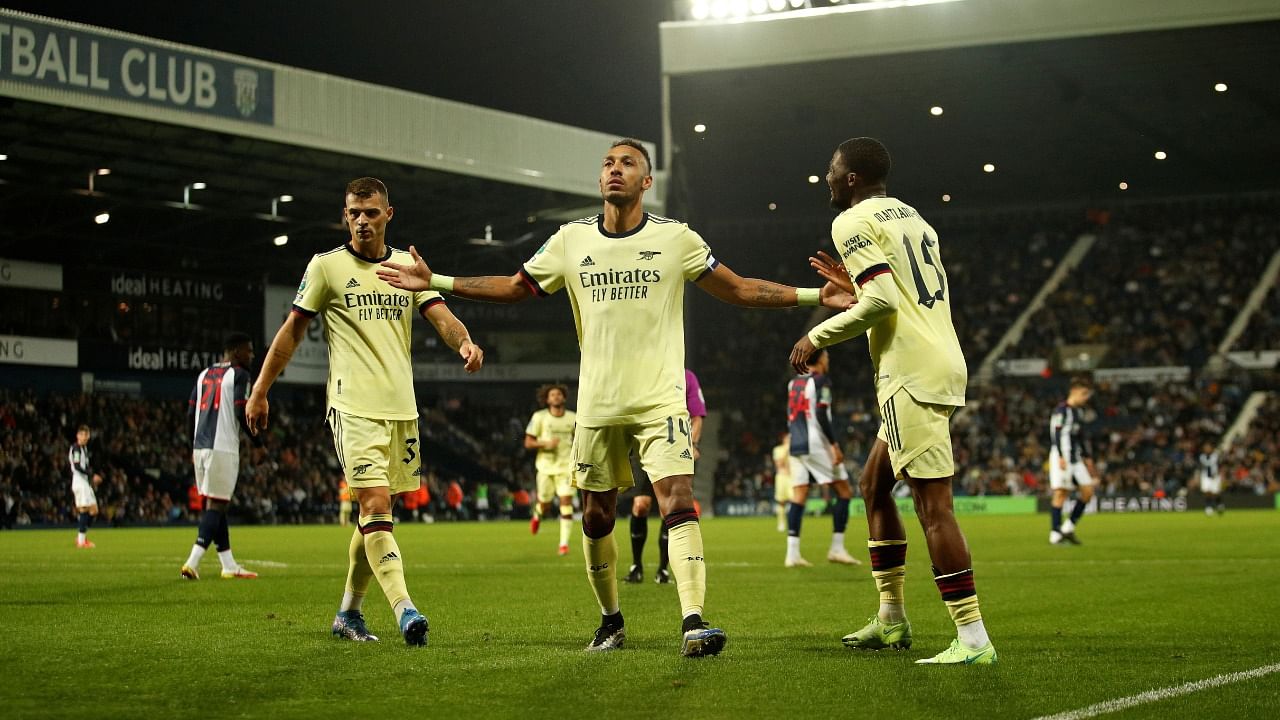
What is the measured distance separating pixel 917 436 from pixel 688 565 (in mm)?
1227

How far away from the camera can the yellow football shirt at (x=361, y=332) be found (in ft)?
24.0

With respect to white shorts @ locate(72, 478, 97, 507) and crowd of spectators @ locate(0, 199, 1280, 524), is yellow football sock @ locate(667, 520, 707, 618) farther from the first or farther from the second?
crowd of spectators @ locate(0, 199, 1280, 524)

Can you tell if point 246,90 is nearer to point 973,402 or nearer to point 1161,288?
point 973,402

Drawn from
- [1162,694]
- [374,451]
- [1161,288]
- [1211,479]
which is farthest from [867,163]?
[1161,288]

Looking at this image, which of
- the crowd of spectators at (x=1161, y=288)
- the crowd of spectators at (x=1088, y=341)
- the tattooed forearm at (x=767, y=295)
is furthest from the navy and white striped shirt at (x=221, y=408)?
the crowd of spectators at (x=1161, y=288)

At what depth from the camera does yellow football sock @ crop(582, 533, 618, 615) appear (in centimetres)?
679

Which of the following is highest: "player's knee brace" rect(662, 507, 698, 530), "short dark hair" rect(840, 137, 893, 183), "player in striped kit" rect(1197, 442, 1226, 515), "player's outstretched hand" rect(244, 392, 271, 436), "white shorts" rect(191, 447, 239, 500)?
"short dark hair" rect(840, 137, 893, 183)

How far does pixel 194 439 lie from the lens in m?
14.1

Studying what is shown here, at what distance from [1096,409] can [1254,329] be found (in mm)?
6124

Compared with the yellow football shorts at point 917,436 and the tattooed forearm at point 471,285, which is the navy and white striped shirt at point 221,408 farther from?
the yellow football shorts at point 917,436

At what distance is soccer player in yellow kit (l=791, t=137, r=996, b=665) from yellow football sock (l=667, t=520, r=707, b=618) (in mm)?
958

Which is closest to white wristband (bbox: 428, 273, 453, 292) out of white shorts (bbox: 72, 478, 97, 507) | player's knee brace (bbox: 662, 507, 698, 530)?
player's knee brace (bbox: 662, 507, 698, 530)

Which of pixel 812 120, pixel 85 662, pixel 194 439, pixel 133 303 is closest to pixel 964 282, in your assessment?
pixel 812 120

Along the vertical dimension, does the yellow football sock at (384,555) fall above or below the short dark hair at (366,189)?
below
